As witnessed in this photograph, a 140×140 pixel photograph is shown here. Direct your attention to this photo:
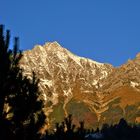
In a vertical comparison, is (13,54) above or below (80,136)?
above

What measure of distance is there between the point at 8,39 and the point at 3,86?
3.22 m

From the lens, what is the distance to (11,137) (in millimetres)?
35000

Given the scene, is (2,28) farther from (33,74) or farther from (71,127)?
(71,127)

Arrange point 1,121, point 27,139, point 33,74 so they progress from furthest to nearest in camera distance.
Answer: point 33,74 → point 27,139 → point 1,121

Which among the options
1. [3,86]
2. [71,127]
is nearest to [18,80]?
[3,86]

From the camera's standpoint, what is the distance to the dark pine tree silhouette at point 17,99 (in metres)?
36.7

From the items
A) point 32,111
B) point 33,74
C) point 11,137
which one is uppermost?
point 33,74

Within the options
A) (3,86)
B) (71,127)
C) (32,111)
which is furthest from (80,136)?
(3,86)

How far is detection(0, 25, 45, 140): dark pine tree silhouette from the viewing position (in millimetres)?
36688

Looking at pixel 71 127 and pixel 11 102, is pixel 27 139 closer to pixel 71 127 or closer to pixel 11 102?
pixel 11 102

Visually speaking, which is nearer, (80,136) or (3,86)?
(3,86)

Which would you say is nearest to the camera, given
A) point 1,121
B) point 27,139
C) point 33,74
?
point 1,121

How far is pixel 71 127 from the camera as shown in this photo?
4228 cm

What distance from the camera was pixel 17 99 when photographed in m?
37.9
